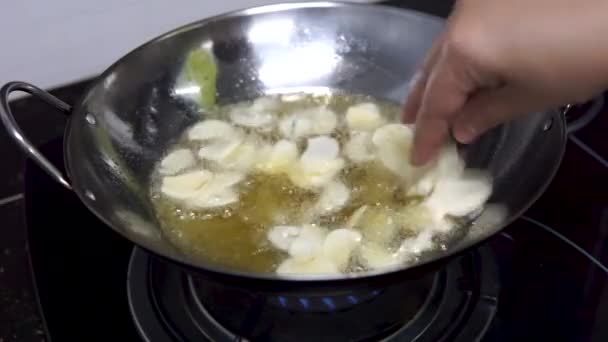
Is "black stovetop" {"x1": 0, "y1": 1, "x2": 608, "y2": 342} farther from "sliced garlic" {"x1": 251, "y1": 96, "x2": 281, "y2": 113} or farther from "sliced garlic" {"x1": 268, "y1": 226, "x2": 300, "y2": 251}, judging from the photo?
"sliced garlic" {"x1": 251, "y1": 96, "x2": 281, "y2": 113}

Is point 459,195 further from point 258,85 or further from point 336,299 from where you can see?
point 258,85

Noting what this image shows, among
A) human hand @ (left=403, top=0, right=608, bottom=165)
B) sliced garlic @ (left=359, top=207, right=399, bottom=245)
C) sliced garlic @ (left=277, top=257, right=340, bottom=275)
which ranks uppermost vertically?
human hand @ (left=403, top=0, right=608, bottom=165)

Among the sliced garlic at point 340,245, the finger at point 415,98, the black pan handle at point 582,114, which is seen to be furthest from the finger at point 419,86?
the black pan handle at point 582,114

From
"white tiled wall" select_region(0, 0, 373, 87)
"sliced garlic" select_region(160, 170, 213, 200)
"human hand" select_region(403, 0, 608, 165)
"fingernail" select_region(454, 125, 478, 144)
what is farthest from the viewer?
"white tiled wall" select_region(0, 0, 373, 87)

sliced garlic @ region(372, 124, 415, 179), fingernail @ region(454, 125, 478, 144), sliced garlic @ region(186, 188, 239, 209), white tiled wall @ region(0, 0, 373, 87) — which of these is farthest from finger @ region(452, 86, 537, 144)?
white tiled wall @ region(0, 0, 373, 87)

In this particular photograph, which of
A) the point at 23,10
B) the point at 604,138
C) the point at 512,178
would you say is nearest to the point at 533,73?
the point at 512,178

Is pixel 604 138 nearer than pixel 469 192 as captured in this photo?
No

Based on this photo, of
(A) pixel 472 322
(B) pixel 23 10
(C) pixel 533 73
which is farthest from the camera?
(B) pixel 23 10

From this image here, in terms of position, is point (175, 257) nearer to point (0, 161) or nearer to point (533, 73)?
point (533, 73)
